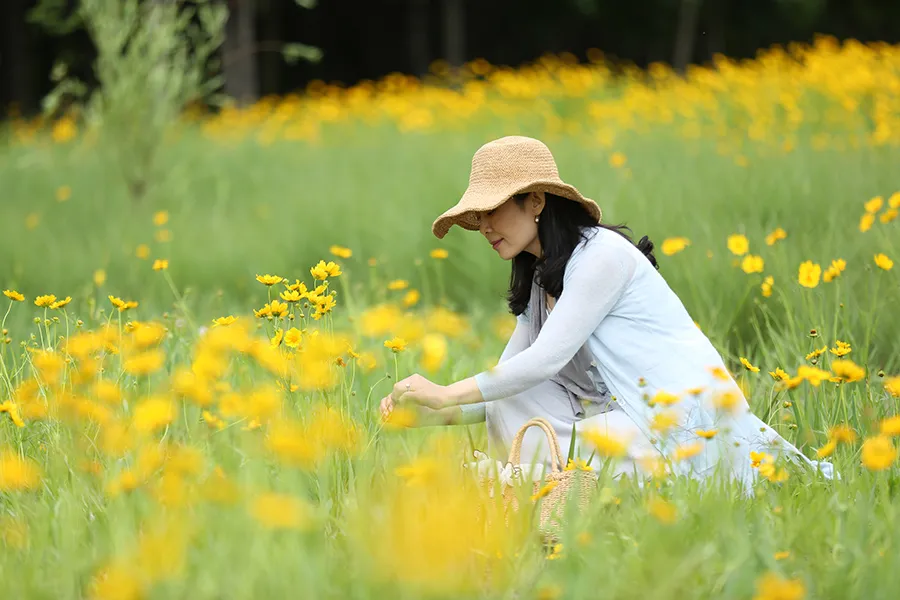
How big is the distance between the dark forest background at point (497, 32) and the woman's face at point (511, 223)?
15638 millimetres

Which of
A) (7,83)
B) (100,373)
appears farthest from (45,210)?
(7,83)

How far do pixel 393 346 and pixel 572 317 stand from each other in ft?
1.39

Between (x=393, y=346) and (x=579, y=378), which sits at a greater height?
(x=393, y=346)

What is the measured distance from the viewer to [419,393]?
85.7 inches

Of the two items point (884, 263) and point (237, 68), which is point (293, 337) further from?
point (237, 68)

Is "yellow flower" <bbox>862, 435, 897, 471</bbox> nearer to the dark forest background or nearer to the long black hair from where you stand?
the long black hair

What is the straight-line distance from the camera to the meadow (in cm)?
159

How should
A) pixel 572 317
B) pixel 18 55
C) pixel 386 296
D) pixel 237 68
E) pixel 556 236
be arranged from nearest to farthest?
1. pixel 572 317
2. pixel 556 236
3. pixel 386 296
4. pixel 237 68
5. pixel 18 55

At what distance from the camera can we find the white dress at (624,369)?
229 centimetres

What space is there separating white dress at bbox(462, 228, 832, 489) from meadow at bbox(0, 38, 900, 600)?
0.49 feet

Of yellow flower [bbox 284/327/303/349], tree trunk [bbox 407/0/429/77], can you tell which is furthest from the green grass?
tree trunk [bbox 407/0/429/77]

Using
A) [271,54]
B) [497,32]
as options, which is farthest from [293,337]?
[497,32]

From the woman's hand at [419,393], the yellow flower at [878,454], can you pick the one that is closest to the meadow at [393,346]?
the yellow flower at [878,454]

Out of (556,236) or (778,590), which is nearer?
(778,590)
